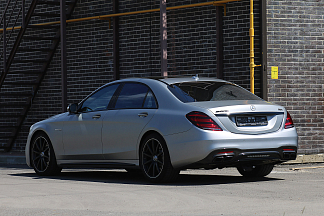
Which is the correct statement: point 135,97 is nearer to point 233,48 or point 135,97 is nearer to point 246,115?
point 246,115

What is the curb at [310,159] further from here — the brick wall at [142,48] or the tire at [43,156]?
the tire at [43,156]

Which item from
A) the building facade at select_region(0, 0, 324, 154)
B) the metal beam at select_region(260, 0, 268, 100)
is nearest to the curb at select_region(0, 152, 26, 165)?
the building facade at select_region(0, 0, 324, 154)

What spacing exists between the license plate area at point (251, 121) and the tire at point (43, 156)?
3.40 m

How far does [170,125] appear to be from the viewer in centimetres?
818

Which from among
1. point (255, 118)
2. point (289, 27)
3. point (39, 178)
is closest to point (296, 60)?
Answer: point (289, 27)

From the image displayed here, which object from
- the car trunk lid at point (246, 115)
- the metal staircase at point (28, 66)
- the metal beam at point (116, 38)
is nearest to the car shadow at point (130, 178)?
the car trunk lid at point (246, 115)

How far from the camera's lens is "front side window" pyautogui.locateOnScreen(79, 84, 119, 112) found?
9477 mm

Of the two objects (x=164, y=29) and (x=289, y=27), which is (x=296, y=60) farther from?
(x=164, y=29)

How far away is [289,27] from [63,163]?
5.83m

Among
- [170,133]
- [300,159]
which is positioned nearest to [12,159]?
[300,159]

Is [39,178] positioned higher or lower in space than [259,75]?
lower

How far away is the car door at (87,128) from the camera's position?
9.34m

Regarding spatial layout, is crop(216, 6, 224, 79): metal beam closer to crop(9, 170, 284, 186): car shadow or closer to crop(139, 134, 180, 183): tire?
crop(9, 170, 284, 186): car shadow

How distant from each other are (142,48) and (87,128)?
5566 mm
